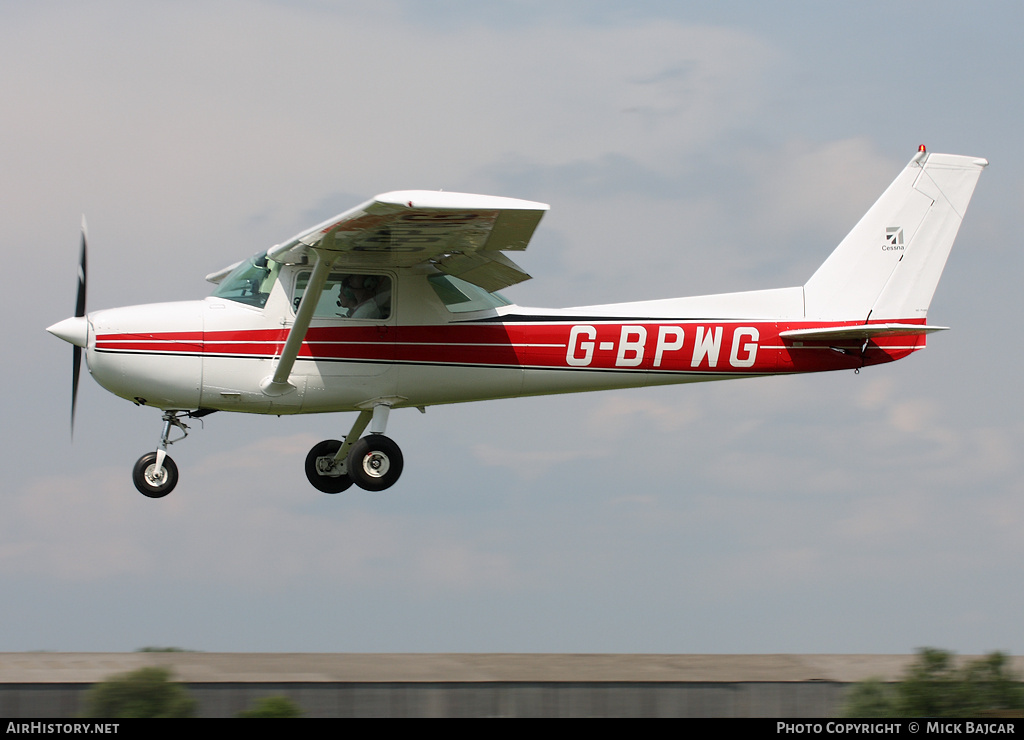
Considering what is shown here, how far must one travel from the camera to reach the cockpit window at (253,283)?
13836 millimetres

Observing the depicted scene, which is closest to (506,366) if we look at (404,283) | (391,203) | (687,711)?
(404,283)

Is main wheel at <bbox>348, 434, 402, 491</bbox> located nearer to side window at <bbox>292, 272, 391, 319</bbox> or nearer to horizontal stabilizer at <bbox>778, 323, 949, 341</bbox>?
side window at <bbox>292, 272, 391, 319</bbox>

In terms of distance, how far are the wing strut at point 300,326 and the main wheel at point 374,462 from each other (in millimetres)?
1070

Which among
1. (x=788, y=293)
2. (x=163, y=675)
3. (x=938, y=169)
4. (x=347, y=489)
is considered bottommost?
(x=163, y=675)

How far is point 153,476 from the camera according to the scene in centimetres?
1372

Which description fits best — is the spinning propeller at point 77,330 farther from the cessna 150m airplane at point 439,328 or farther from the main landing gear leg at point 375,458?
the main landing gear leg at point 375,458

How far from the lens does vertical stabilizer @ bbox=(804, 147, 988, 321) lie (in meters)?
15.3

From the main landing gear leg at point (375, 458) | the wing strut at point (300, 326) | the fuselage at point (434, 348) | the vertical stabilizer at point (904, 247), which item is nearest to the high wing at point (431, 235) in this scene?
the wing strut at point (300, 326)

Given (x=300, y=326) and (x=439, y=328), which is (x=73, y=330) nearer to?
(x=300, y=326)

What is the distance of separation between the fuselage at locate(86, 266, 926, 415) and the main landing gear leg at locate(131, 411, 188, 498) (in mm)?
268

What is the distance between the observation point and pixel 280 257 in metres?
13.6
